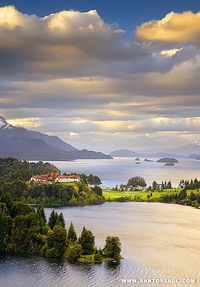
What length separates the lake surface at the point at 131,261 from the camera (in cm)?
9350

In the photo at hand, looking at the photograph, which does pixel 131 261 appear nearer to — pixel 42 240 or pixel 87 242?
pixel 87 242

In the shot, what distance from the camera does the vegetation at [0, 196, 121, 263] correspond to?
352ft

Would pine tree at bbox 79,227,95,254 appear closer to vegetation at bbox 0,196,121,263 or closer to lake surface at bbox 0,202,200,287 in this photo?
vegetation at bbox 0,196,121,263

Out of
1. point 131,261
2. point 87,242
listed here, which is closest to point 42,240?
point 87,242

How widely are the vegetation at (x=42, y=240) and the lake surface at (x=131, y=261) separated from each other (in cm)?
373

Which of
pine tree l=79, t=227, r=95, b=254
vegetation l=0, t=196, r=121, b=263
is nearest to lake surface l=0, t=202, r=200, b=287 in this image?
vegetation l=0, t=196, r=121, b=263

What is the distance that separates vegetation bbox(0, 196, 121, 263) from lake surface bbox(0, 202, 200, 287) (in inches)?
147

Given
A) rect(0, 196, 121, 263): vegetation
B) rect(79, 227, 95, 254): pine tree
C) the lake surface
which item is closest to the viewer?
the lake surface

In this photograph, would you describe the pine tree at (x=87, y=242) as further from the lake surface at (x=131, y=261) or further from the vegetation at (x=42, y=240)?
the lake surface at (x=131, y=261)

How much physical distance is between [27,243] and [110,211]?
7948 centimetres

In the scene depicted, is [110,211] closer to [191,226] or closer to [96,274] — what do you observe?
[191,226]

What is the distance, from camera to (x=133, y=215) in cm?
17938

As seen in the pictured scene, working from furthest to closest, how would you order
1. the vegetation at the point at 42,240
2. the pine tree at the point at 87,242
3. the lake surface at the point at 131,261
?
the pine tree at the point at 87,242
the vegetation at the point at 42,240
the lake surface at the point at 131,261

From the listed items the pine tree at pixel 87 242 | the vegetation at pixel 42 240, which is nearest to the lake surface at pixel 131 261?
the vegetation at pixel 42 240
